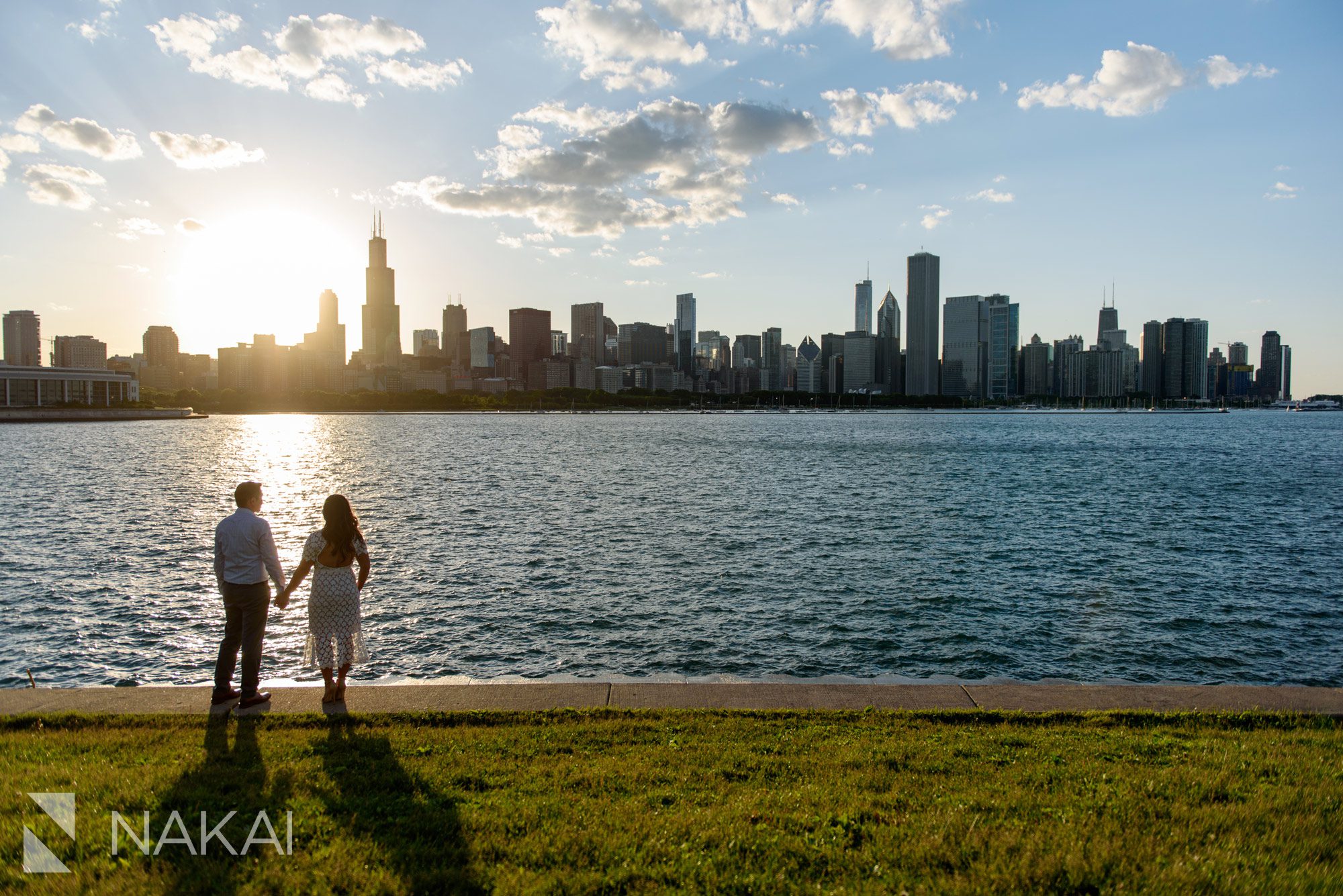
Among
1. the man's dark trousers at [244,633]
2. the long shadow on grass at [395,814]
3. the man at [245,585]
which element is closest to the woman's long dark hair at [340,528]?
the man at [245,585]

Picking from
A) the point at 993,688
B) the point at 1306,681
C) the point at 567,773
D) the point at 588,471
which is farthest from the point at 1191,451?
the point at 567,773

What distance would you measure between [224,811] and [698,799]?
3.94 meters

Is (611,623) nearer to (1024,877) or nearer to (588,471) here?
(1024,877)

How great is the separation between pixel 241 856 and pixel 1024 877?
222 inches

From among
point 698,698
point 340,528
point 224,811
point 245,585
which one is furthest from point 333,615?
point 698,698

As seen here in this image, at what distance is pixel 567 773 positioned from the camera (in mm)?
7469

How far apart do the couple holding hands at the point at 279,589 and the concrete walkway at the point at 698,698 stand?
508 millimetres

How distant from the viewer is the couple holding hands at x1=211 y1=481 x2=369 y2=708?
9445 mm

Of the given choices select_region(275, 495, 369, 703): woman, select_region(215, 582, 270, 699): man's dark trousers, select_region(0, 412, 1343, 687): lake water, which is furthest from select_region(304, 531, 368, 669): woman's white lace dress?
select_region(0, 412, 1343, 687): lake water

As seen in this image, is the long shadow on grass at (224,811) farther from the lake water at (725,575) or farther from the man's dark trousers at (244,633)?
the lake water at (725,575)

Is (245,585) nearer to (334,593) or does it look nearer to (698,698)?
(334,593)

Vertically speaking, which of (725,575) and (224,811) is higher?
(224,811)

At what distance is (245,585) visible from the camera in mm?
9586

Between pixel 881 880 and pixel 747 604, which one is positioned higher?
pixel 881 880
